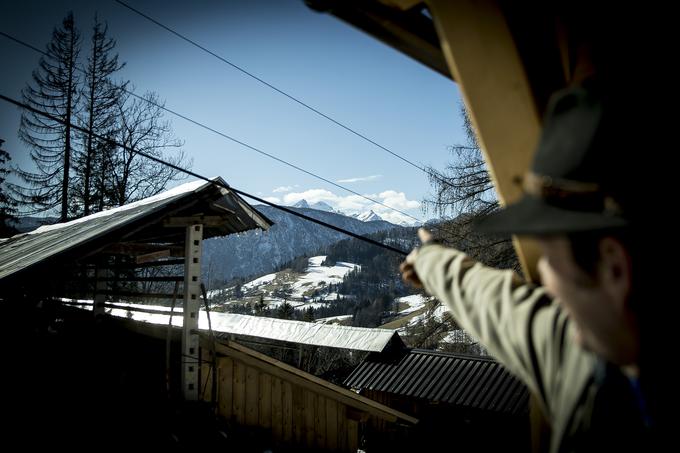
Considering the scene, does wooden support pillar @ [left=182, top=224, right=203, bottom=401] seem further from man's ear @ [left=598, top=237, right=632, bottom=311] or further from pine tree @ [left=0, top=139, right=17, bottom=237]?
pine tree @ [left=0, top=139, right=17, bottom=237]

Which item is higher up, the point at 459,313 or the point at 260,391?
the point at 459,313

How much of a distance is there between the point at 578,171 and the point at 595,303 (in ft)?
1.04

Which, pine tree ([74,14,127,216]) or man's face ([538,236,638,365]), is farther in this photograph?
pine tree ([74,14,127,216])

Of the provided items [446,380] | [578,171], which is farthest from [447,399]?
[578,171]

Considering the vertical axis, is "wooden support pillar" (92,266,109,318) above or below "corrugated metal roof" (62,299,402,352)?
above

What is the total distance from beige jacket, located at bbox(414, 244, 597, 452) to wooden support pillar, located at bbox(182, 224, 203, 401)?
6265 mm

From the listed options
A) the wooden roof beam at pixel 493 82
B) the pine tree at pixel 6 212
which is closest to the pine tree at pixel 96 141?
the pine tree at pixel 6 212

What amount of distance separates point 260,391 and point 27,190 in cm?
2603

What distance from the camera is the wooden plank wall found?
9.43 m

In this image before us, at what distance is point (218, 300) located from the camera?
577 ft

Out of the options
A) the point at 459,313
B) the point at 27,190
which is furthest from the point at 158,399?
the point at 27,190

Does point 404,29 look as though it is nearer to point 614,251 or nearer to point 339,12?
point 339,12

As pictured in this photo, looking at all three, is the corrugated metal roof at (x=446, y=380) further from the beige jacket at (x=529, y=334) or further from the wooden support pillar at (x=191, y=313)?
the beige jacket at (x=529, y=334)

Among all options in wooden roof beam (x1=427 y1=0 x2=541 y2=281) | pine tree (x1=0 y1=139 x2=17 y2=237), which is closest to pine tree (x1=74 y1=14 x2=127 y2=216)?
pine tree (x1=0 y1=139 x2=17 y2=237)
